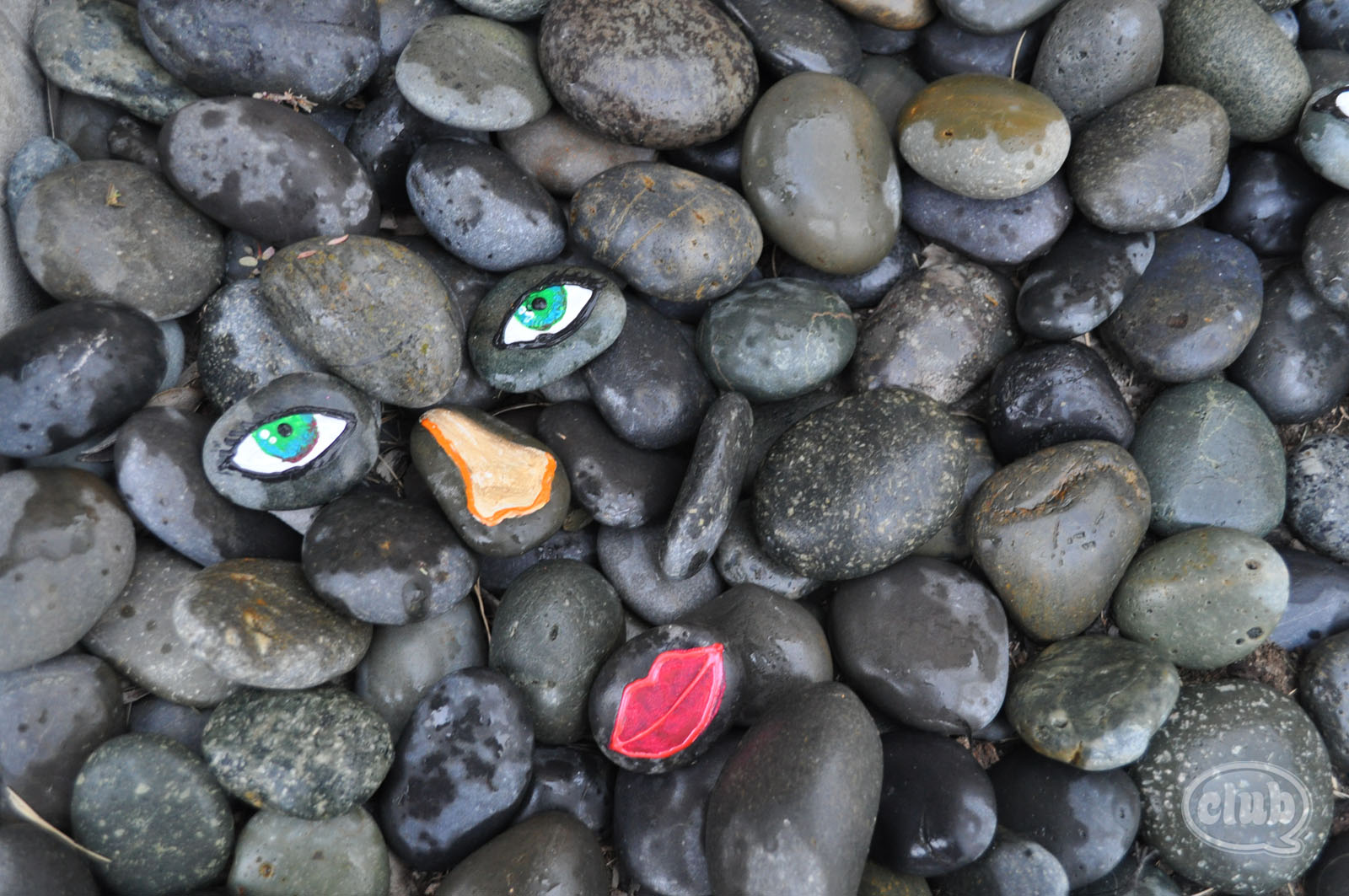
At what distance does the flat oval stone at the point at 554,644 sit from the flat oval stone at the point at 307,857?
18.5 inches

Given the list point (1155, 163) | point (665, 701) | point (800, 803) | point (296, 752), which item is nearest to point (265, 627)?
point (296, 752)

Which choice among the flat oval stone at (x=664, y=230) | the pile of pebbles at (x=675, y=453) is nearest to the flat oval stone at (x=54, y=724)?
the pile of pebbles at (x=675, y=453)

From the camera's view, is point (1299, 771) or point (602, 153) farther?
point (602, 153)

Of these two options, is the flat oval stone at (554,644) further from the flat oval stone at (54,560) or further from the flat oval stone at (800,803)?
the flat oval stone at (54,560)

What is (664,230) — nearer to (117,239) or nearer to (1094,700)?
(117,239)

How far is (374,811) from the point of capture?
2074 mm

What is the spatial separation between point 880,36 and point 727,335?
3.79 feet

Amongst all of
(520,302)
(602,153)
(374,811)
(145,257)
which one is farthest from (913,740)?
(145,257)

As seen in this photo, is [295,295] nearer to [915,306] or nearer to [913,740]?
[915,306]

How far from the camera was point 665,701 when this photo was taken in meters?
2.02

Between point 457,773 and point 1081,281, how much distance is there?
211 cm

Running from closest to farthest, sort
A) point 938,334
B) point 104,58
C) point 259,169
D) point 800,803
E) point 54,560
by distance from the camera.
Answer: point 800,803 → point 54,560 → point 259,169 → point 104,58 → point 938,334

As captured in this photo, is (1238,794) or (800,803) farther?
(1238,794)

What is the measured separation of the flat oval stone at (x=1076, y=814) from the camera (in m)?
2.10
